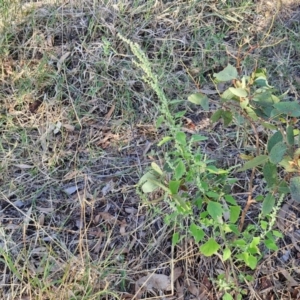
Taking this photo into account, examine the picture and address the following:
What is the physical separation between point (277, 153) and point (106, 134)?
45.3 inches

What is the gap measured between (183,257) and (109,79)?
3.61ft

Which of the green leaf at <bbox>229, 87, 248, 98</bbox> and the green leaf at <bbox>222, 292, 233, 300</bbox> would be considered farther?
Result: the green leaf at <bbox>222, 292, 233, 300</bbox>

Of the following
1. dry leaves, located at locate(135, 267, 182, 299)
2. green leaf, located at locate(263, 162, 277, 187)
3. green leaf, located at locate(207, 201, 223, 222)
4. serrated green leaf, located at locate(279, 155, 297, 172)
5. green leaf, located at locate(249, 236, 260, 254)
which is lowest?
dry leaves, located at locate(135, 267, 182, 299)

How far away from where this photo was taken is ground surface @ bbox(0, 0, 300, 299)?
6.26 ft

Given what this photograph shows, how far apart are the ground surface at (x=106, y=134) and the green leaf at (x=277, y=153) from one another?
0.61m

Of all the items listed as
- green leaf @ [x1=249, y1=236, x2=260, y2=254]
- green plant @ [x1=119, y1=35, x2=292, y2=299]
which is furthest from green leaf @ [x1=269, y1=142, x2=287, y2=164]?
green leaf @ [x1=249, y1=236, x2=260, y2=254]

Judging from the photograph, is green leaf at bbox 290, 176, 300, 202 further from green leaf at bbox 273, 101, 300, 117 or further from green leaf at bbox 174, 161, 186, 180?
green leaf at bbox 174, 161, 186, 180

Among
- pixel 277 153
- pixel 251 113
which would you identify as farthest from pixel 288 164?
pixel 251 113

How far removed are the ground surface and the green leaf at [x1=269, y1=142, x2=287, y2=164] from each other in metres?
0.61

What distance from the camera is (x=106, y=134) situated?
96.7 inches

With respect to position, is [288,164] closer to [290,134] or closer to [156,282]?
[290,134]

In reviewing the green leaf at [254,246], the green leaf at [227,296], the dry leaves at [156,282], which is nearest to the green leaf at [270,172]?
the green leaf at [254,246]

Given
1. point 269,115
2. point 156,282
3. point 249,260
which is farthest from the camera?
point 156,282

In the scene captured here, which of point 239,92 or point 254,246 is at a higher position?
point 239,92
